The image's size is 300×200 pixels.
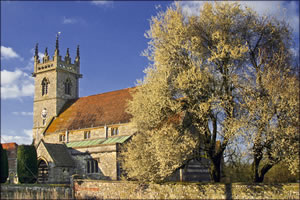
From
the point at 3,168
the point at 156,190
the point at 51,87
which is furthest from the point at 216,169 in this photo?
the point at 51,87

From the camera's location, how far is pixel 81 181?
2612cm

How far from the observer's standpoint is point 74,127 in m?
38.6

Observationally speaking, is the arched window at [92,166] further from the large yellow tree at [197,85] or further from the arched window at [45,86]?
the arched window at [45,86]

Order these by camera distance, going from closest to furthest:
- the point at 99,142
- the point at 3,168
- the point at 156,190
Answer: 1. the point at 156,190
2. the point at 3,168
3. the point at 99,142

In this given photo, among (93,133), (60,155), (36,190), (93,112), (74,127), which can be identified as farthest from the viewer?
(93,112)

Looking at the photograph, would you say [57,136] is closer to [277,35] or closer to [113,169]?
[113,169]

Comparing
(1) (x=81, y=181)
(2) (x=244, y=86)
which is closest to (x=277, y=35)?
(2) (x=244, y=86)

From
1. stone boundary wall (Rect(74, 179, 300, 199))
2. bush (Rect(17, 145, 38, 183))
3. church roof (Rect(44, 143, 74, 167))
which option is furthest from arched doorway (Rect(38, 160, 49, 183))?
stone boundary wall (Rect(74, 179, 300, 199))

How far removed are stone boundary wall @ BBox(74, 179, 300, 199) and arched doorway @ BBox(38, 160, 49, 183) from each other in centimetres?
779

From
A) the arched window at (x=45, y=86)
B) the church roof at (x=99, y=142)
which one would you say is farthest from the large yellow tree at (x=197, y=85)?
the arched window at (x=45, y=86)

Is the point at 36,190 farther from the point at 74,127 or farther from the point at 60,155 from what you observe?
the point at 74,127

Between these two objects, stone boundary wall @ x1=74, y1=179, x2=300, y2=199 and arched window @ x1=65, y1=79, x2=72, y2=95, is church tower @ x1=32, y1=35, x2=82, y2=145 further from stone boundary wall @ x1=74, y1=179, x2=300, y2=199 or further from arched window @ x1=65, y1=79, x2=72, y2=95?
stone boundary wall @ x1=74, y1=179, x2=300, y2=199

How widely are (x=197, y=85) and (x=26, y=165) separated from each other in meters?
18.7

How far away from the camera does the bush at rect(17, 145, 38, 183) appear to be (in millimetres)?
30391
